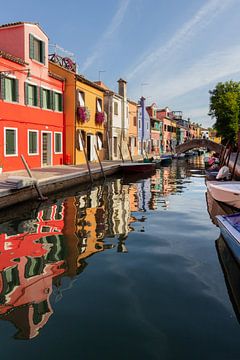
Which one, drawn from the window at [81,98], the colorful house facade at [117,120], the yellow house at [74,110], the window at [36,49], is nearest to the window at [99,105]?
the yellow house at [74,110]

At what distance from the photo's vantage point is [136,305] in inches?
190

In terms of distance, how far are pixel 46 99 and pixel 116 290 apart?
725 inches

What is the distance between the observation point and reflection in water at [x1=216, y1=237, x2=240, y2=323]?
5059mm

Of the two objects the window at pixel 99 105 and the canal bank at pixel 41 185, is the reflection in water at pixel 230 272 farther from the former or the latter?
the window at pixel 99 105

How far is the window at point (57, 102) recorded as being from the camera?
902 inches

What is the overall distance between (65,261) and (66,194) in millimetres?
8984

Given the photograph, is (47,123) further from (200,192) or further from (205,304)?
(205,304)

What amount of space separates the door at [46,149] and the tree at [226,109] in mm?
27401

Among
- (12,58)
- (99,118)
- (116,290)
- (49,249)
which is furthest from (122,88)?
(116,290)

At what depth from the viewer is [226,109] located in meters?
44.5

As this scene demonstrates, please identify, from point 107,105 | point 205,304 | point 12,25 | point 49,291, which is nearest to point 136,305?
point 205,304

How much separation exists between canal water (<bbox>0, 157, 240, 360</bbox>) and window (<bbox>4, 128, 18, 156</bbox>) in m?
7.94

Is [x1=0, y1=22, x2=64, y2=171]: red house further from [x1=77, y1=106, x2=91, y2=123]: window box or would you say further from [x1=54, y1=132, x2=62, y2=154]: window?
[x1=77, y1=106, x2=91, y2=123]: window box

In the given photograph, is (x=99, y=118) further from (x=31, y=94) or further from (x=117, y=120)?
(x=31, y=94)
